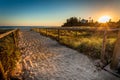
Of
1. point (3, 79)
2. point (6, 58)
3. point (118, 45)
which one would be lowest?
point (3, 79)

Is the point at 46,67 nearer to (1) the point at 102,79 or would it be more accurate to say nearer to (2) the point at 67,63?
(2) the point at 67,63

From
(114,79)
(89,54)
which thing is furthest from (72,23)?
(114,79)

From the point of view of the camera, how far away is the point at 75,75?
3.13m

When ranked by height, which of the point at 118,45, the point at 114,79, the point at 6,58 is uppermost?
the point at 118,45

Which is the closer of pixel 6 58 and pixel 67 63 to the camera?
pixel 6 58

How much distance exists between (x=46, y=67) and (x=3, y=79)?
4.87ft

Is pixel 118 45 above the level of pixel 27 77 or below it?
above

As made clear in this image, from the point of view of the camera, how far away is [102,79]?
2.97 m

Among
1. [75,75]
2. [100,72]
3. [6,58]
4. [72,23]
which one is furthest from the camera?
[72,23]

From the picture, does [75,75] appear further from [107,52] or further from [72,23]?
[72,23]

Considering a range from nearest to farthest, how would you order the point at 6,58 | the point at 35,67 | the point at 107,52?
the point at 6,58, the point at 35,67, the point at 107,52

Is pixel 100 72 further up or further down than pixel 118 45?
further down

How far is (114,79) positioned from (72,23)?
28.5m

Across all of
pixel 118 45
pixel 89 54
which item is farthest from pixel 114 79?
pixel 89 54
